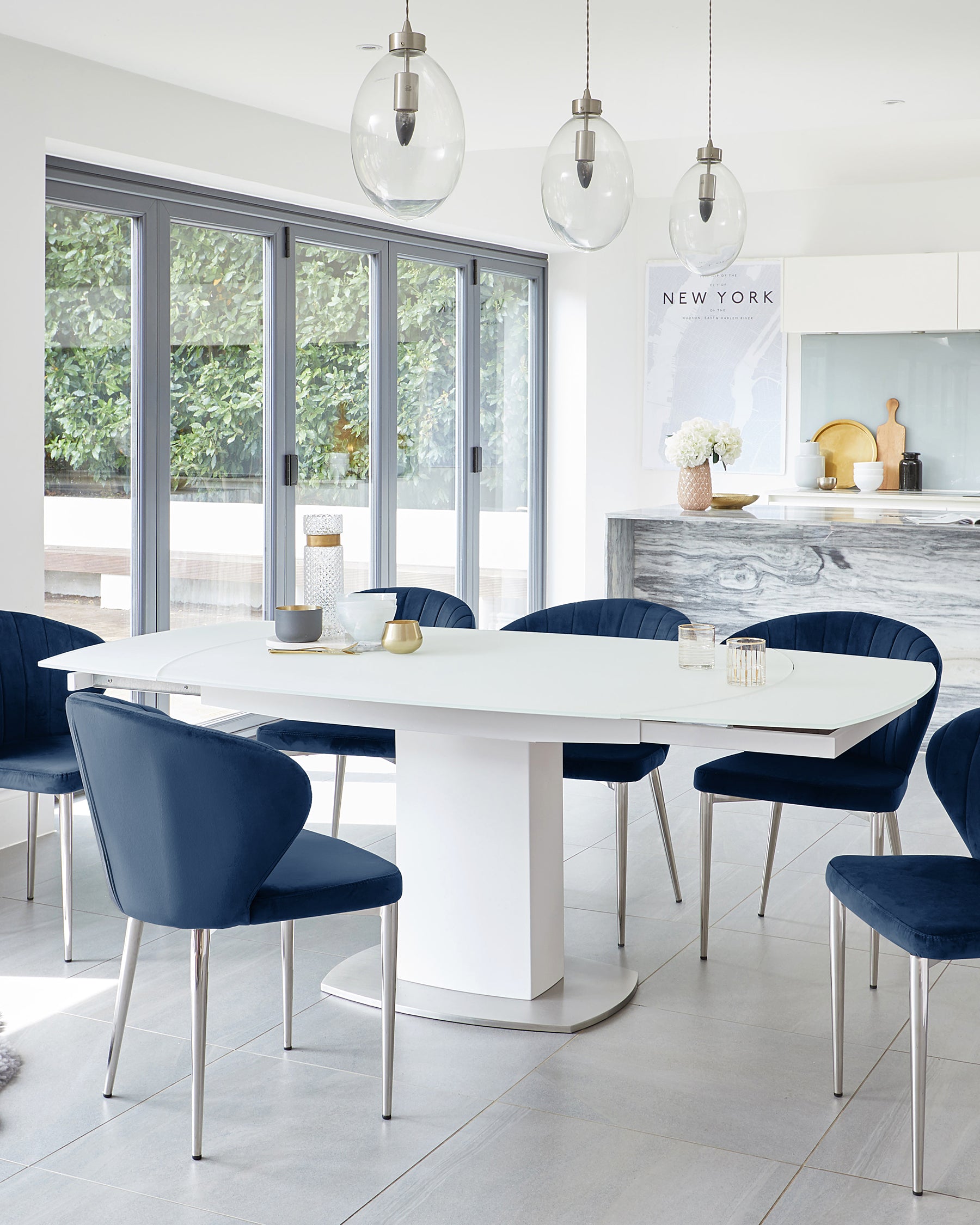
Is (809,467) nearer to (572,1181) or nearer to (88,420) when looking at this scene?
(88,420)

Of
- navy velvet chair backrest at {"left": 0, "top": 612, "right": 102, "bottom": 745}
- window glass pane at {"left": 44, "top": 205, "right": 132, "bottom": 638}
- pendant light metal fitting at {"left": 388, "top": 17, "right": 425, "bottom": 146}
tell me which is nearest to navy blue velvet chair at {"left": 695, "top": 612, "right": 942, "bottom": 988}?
pendant light metal fitting at {"left": 388, "top": 17, "right": 425, "bottom": 146}

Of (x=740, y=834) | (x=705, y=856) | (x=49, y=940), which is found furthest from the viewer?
(x=740, y=834)

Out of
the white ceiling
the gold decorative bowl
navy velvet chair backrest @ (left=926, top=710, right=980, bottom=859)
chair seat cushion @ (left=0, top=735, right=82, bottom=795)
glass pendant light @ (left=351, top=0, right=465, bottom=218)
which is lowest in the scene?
chair seat cushion @ (left=0, top=735, right=82, bottom=795)

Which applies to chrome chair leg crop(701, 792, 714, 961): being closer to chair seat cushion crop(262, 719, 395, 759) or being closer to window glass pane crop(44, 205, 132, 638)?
chair seat cushion crop(262, 719, 395, 759)

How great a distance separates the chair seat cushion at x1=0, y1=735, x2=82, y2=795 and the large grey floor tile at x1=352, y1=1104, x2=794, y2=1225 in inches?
54.1

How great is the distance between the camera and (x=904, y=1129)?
2475 millimetres

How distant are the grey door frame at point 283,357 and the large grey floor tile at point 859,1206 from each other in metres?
3.58

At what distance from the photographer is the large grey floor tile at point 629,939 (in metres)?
3.33

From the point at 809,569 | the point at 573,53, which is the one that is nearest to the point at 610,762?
the point at 573,53

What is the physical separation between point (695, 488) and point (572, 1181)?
155 inches

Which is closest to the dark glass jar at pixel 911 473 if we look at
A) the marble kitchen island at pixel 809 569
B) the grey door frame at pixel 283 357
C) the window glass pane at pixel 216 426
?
the marble kitchen island at pixel 809 569

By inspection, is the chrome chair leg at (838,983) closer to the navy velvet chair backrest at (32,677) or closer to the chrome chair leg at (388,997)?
the chrome chair leg at (388,997)

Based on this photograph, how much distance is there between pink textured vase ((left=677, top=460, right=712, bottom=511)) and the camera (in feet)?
19.1

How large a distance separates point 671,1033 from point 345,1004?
748 mm
